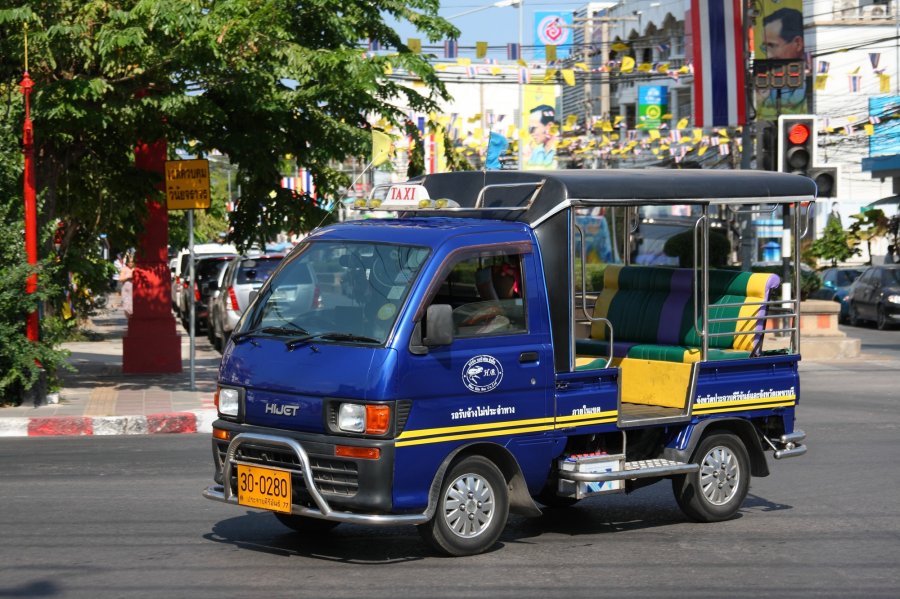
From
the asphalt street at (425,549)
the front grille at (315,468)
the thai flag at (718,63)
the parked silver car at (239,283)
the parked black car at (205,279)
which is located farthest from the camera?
the parked black car at (205,279)

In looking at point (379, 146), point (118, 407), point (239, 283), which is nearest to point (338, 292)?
point (379, 146)

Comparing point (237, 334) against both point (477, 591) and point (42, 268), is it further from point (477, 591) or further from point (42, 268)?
point (42, 268)

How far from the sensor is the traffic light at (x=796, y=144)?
→ 20.9 metres

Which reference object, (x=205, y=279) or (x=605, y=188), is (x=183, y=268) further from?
(x=605, y=188)

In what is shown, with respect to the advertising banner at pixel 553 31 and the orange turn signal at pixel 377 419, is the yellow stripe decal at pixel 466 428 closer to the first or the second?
the orange turn signal at pixel 377 419

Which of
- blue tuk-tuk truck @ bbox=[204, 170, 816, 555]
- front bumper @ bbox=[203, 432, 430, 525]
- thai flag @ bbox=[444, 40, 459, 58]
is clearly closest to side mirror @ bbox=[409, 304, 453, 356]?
blue tuk-tuk truck @ bbox=[204, 170, 816, 555]

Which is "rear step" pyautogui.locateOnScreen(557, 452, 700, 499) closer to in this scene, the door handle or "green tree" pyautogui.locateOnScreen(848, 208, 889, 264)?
the door handle

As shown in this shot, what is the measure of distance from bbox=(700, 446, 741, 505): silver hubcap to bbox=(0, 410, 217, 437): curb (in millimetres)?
6618

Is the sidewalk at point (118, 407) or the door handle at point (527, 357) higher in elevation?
the door handle at point (527, 357)

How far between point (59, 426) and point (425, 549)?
7085 mm

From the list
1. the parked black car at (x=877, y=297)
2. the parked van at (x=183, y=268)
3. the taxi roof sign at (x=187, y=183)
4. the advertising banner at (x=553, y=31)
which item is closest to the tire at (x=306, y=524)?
the taxi roof sign at (x=187, y=183)

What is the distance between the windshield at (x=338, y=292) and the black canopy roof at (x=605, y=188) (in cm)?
98

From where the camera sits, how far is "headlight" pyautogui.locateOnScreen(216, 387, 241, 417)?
8.16 meters

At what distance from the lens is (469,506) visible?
26.3 feet
